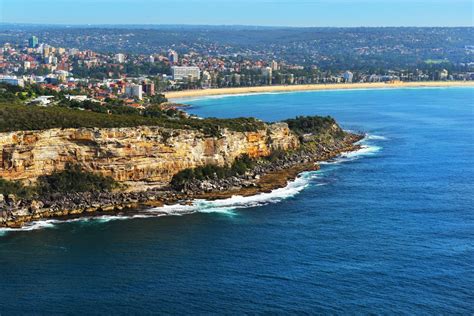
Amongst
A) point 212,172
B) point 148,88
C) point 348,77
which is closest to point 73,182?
point 212,172

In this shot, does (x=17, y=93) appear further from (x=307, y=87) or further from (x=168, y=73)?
(x=168, y=73)

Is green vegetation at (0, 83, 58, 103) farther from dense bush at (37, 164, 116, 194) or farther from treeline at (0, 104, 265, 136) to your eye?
dense bush at (37, 164, 116, 194)

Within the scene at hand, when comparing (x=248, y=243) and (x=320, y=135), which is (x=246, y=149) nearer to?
(x=320, y=135)

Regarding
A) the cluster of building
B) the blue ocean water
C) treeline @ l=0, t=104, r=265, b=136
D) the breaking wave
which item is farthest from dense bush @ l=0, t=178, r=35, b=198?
the cluster of building

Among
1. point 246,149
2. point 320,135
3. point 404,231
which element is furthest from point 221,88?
point 404,231

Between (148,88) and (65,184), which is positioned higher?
(148,88)

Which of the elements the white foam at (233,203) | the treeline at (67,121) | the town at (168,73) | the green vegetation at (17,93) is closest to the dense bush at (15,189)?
the treeline at (67,121)
